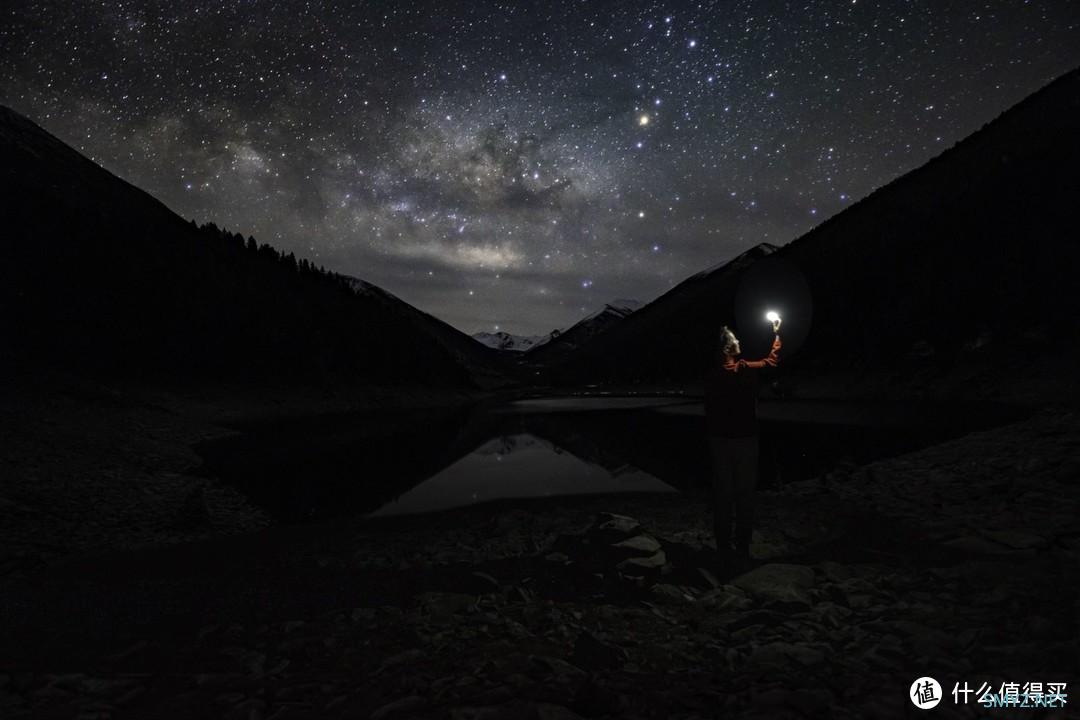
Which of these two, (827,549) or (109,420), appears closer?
(827,549)

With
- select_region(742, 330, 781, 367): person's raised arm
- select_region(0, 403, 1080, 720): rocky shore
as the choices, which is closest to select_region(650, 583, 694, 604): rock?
select_region(0, 403, 1080, 720): rocky shore

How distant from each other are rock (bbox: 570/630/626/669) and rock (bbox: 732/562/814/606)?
2269mm

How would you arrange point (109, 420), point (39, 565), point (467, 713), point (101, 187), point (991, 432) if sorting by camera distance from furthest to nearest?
point (101, 187) → point (109, 420) → point (991, 432) → point (39, 565) → point (467, 713)

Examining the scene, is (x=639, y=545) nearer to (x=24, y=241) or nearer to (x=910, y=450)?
(x=910, y=450)

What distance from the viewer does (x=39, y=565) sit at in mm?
8438

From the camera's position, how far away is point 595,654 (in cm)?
496

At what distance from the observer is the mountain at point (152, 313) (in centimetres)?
4134

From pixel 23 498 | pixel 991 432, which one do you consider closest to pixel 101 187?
pixel 23 498

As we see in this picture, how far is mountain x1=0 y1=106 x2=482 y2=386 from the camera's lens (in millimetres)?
41344

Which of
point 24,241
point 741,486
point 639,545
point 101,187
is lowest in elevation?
point 639,545

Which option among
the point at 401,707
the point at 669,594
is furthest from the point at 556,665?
the point at 669,594

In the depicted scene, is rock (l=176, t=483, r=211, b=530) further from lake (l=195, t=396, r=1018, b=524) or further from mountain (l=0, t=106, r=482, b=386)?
mountain (l=0, t=106, r=482, b=386)

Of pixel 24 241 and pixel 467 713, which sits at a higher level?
pixel 24 241

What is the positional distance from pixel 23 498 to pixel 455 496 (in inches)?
419
